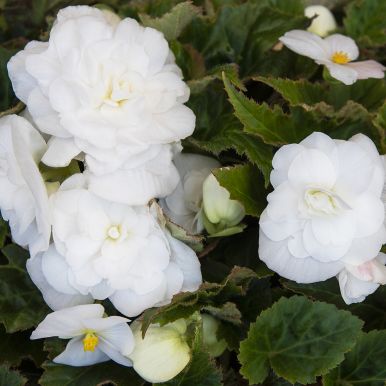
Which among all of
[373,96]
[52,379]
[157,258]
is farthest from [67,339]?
[373,96]

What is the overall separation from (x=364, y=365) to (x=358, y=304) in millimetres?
72

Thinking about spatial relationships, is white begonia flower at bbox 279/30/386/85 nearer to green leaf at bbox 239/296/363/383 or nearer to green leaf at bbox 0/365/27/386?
green leaf at bbox 239/296/363/383

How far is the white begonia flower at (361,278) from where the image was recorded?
643 mm

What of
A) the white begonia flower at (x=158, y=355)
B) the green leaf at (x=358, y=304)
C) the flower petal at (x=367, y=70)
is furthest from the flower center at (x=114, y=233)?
the flower petal at (x=367, y=70)

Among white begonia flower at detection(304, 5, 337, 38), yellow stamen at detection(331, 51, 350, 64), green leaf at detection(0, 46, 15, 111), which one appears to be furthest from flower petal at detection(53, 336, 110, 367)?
white begonia flower at detection(304, 5, 337, 38)

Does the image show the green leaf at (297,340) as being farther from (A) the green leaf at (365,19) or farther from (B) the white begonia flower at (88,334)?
(A) the green leaf at (365,19)

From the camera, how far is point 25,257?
78cm

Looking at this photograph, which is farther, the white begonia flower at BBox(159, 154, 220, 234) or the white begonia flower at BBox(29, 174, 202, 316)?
the white begonia flower at BBox(159, 154, 220, 234)

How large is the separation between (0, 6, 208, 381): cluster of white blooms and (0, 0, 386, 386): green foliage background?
0.05 m

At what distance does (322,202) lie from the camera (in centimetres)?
62

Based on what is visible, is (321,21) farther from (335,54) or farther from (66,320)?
(66,320)

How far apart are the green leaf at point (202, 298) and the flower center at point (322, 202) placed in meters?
0.10

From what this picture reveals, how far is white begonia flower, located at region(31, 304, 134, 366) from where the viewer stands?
632mm

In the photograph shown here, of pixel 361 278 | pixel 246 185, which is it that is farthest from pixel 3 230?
pixel 361 278
